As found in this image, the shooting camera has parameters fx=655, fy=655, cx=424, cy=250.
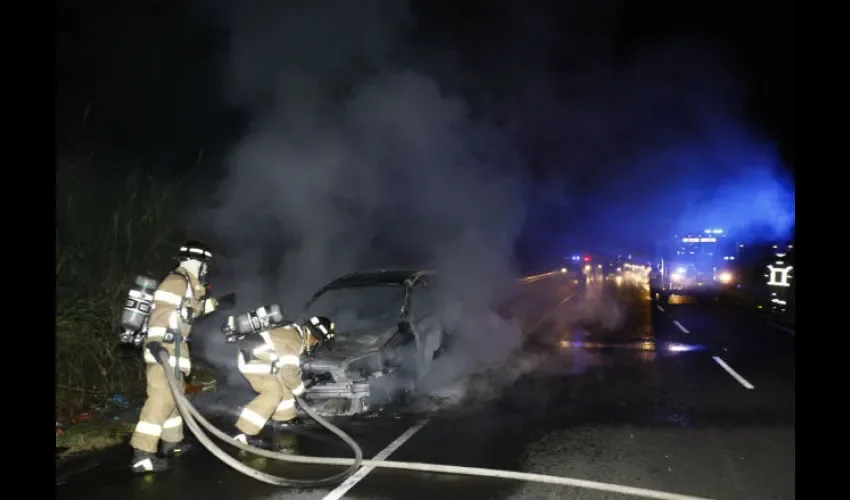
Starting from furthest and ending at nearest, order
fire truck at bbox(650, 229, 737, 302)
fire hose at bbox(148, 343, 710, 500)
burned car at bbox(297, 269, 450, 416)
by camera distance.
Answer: fire truck at bbox(650, 229, 737, 302) < burned car at bbox(297, 269, 450, 416) < fire hose at bbox(148, 343, 710, 500)

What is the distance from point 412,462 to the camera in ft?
16.9

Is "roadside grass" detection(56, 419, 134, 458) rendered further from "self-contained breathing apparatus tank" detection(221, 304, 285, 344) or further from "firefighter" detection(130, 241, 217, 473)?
"self-contained breathing apparatus tank" detection(221, 304, 285, 344)

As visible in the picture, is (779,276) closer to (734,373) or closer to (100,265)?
(734,373)

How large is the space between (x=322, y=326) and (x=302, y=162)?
522cm

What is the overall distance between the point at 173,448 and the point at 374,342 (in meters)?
2.29

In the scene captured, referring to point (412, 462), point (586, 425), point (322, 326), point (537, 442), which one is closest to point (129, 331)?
point (322, 326)

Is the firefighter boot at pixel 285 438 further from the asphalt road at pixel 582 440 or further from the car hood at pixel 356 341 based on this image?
the car hood at pixel 356 341

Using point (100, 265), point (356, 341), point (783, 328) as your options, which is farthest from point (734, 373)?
point (100, 265)

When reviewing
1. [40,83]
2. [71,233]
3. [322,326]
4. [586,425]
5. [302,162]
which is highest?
[302,162]

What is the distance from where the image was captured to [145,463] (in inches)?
195

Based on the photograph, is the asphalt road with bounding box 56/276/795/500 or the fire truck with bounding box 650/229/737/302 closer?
the asphalt road with bounding box 56/276/795/500

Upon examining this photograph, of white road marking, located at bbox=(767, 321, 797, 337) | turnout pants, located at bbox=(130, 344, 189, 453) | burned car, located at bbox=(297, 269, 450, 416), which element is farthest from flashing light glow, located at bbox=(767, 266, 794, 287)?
turnout pants, located at bbox=(130, 344, 189, 453)

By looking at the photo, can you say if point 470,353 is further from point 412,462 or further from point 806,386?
point 806,386

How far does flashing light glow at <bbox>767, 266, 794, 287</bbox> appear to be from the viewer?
52.3ft
